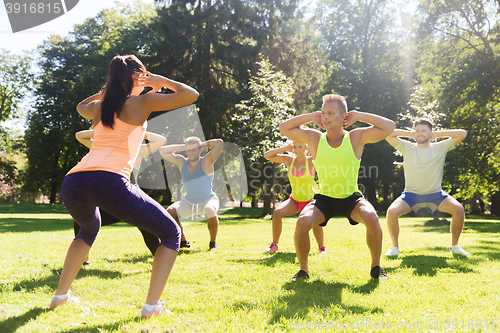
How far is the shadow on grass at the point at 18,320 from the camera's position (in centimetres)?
288

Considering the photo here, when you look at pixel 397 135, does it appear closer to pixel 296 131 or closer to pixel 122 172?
pixel 296 131

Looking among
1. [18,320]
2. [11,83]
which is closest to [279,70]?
[18,320]

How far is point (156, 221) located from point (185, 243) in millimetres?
4915

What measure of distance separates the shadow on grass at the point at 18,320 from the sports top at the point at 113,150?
1.33 m

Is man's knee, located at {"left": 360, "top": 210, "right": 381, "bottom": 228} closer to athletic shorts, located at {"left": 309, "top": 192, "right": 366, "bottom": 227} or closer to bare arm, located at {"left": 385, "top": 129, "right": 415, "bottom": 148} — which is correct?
athletic shorts, located at {"left": 309, "top": 192, "right": 366, "bottom": 227}

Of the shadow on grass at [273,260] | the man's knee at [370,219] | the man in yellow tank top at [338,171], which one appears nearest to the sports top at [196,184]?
the shadow on grass at [273,260]

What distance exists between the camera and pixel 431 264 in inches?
226

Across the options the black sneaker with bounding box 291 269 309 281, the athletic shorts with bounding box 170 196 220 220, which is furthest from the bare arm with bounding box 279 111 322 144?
the athletic shorts with bounding box 170 196 220 220

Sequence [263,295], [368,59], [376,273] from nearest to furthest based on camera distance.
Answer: [263,295] → [376,273] → [368,59]

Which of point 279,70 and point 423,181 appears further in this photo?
point 279,70

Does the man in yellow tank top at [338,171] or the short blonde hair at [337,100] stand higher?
the short blonde hair at [337,100]

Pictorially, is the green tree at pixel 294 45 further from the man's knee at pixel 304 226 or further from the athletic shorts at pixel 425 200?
the man's knee at pixel 304 226

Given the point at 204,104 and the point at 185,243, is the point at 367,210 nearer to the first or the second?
the point at 185,243

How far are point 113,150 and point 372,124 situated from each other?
3.31 m
